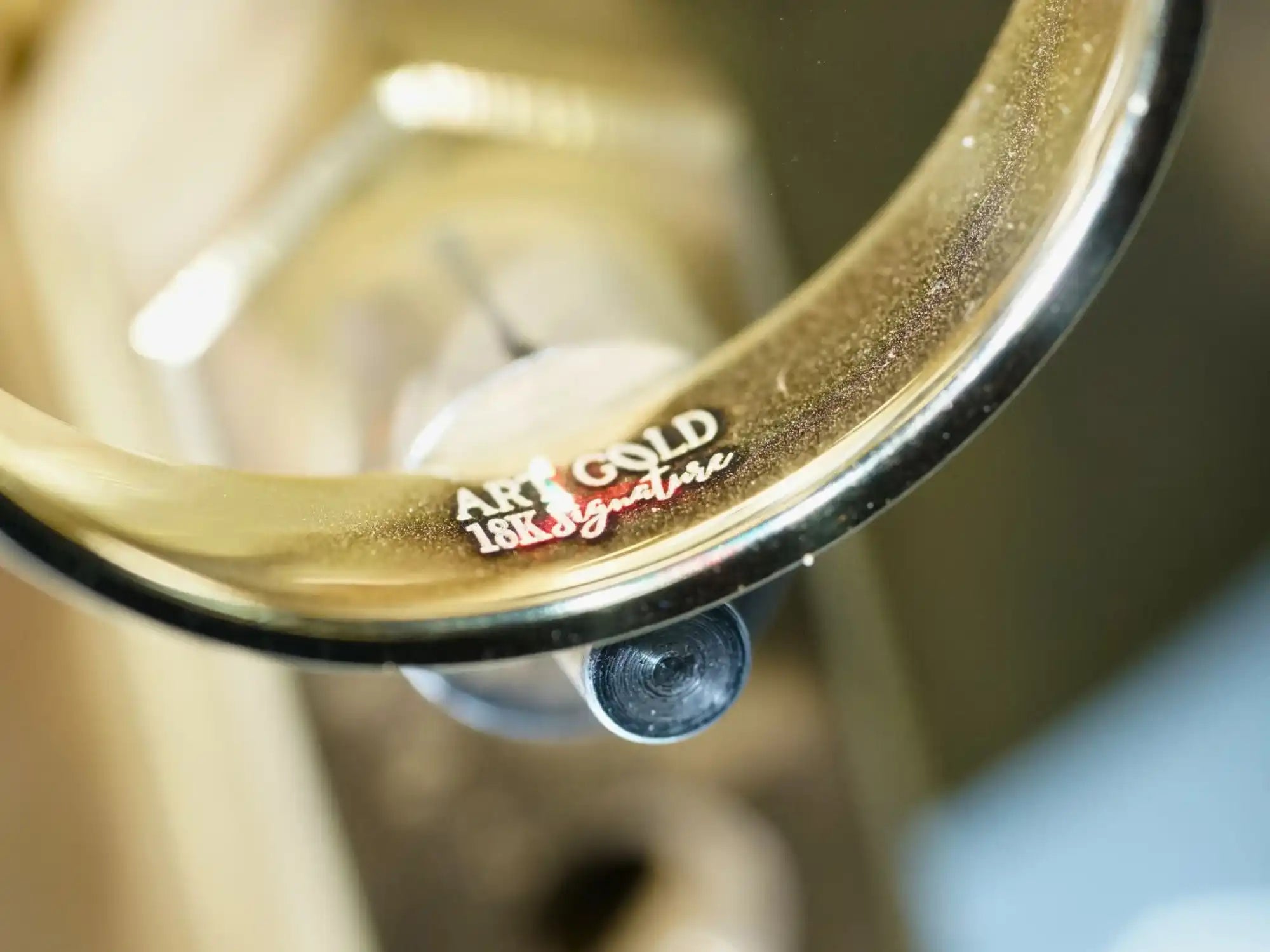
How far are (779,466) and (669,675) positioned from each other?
61 millimetres

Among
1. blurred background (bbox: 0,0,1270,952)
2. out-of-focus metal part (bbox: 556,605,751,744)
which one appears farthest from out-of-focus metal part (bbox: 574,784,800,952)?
out-of-focus metal part (bbox: 556,605,751,744)

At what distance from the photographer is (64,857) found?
0.49 meters

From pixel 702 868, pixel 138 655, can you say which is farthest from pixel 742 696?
pixel 138 655

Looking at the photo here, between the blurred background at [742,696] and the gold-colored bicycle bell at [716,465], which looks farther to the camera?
the blurred background at [742,696]

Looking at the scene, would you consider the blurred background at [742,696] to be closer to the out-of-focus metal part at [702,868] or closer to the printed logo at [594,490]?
the out-of-focus metal part at [702,868]

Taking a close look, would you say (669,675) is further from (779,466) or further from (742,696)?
(742,696)

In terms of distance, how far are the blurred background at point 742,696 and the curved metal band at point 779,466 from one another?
0.76 ft

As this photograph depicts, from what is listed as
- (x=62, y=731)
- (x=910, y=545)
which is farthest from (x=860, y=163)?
(x=62, y=731)

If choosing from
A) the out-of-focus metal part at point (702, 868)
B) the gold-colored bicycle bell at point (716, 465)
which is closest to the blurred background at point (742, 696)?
the out-of-focus metal part at point (702, 868)

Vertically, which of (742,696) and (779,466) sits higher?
(742,696)

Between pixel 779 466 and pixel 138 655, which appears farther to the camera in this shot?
pixel 138 655

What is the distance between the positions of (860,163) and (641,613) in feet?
0.47

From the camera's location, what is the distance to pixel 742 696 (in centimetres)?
57

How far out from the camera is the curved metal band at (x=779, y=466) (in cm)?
23
